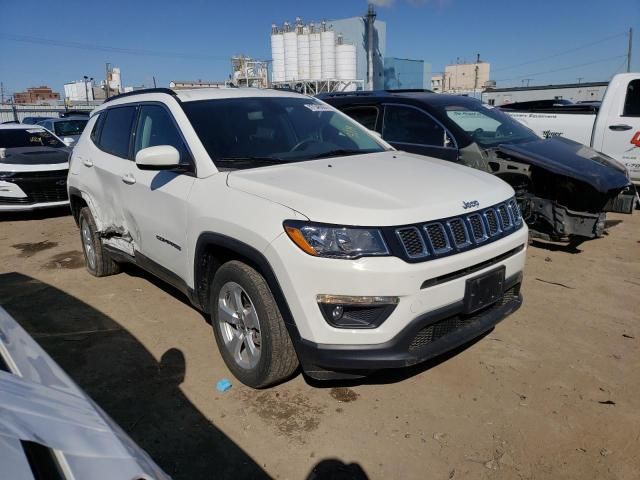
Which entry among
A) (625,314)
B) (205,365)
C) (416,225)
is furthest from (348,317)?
(625,314)

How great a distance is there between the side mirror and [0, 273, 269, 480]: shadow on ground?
1.32 m

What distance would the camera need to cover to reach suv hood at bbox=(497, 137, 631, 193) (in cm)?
530

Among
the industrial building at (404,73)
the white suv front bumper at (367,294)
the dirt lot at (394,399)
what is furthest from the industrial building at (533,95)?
the industrial building at (404,73)

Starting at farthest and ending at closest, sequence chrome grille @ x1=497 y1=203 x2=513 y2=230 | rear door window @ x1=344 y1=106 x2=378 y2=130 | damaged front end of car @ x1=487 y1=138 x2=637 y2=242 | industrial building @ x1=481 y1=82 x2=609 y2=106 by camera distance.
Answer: industrial building @ x1=481 y1=82 x2=609 y2=106
rear door window @ x1=344 y1=106 x2=378 y2=130
damaged front end of car @ x1=487 y1=138 x2=637 y2=242
chrome grille @ x1=497 y1=203 x2=513 y2=230

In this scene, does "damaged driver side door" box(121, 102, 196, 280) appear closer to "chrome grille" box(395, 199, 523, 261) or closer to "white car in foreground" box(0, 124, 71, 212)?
"chrome grille" box(395, 199, 523, 261)

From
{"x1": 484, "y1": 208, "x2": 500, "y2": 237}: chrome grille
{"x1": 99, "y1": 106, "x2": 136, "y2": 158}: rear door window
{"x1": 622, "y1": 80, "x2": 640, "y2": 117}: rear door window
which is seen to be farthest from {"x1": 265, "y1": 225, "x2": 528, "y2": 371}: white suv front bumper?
{"x1": 622, "y1": 80, "x2": 640, "y2": 117}: rear door window

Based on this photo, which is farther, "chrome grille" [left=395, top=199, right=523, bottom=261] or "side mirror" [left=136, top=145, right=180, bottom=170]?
"side mirror" [left=136, top=145, right=180, bottom=170]

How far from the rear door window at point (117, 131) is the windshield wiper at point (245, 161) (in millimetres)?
1415

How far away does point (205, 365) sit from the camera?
355cm

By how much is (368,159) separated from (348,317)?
4.74 ft

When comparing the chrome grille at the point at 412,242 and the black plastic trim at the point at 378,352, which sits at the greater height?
the chrome grille at the point at 412,242

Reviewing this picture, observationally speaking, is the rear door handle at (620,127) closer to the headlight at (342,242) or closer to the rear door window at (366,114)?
the rear door window at (366,114)

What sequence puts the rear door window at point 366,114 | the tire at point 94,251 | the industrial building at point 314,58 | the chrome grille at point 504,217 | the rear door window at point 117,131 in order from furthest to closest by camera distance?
the industrial building at point 314,58 < the rear door window at point 366,114 < the tire at point 94,251 < the rear door window at point 117,131 < the chrome grille at point 504,217

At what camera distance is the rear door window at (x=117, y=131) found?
174 inches
